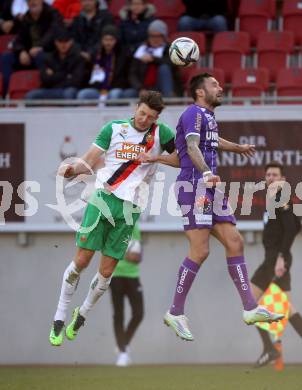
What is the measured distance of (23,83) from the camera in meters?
15.9

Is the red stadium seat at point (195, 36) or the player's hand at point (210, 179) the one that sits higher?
the red stadium seat at point (195, 36)

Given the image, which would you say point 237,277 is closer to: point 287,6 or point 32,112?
point 32,112

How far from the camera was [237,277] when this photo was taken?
10.2m

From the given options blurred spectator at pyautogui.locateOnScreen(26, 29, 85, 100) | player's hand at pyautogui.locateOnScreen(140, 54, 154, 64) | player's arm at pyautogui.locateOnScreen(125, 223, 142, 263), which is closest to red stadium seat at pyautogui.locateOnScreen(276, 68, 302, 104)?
player's hand at pyautogui.locateOnScreen(140, 54, 154, 64)

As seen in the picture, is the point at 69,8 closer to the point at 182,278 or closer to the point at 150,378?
the point at 150,378

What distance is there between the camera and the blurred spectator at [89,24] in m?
15.8

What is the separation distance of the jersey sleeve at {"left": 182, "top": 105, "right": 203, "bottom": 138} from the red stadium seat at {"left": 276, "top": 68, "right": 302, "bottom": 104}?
5214mm

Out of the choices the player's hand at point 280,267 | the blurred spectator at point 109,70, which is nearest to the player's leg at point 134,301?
the player's hand at point 280,267

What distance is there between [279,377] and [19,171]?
5059 millimetres

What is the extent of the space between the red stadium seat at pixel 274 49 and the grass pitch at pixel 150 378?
15.0 ft

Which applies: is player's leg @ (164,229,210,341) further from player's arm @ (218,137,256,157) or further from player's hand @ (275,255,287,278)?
player's hand @ (275,255,287,278)

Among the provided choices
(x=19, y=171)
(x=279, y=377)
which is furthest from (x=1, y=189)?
(x=279, y=377)

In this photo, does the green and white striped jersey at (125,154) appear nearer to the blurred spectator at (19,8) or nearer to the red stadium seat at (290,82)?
the red stadium seat at (290,82)

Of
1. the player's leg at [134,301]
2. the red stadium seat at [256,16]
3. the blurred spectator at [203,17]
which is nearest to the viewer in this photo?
the player's leg at [134,301]
